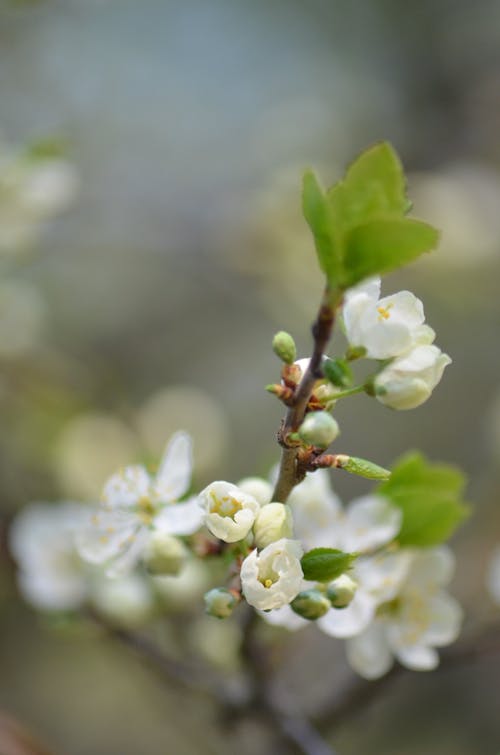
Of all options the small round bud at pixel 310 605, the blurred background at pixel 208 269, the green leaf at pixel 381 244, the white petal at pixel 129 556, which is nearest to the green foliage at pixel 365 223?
the green leaf at pixel 381 244

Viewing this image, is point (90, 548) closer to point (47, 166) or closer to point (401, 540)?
point (401, 540)

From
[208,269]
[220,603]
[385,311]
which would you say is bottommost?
[220,603]

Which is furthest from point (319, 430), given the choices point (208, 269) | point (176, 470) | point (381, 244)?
point (208, 269)

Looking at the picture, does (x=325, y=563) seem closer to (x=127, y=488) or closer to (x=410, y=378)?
(x=410, y=378)

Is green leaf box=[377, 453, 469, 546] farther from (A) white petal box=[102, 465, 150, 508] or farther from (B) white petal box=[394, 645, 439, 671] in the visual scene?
(A) white petal box=[102, 465, 150, 508]

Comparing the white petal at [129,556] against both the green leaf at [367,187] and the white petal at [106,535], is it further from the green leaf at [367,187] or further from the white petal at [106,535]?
the green leaf at [367,187]

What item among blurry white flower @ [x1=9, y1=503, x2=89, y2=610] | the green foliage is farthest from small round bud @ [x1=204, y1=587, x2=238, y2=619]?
blurry white flower @ [x1=9, y1=503, x2=89, y2=610]
